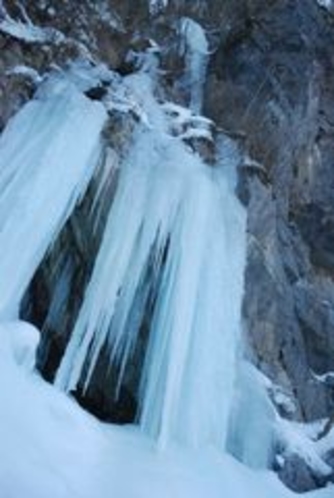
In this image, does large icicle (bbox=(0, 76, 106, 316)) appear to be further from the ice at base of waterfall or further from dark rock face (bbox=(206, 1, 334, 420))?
dark rock face (bbox=(206, 1, 334, 420))

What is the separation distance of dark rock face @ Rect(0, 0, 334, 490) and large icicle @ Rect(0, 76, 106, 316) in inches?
10.2

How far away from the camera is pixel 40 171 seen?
8227 millimetres

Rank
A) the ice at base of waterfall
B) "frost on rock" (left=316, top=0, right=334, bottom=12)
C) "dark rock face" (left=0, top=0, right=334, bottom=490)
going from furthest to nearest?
"frost on rock" (left=316, top=0, right=334, bottom=12), "dark rock face" (left=0, top=0, right=334, bottom=490), the ice at base of waterfall

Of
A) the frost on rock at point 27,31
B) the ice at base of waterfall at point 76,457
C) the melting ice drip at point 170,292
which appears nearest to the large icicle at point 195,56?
the melting ice drip at point 170,292

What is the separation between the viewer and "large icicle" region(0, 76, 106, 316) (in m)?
7.69

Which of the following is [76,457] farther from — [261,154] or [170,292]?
[261,154]

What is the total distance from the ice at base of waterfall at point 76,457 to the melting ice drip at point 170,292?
0.29m

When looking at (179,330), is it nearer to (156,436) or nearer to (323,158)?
(156,436)

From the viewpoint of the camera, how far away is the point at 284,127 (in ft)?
36.6

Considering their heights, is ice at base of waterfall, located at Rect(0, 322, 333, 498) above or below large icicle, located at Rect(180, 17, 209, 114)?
below

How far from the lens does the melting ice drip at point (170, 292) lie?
8.09m

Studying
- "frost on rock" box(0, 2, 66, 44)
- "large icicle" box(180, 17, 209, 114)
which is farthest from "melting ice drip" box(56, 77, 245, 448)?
"large icicle" box(180, 17, 209, 114)

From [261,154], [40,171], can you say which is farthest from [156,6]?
[40,171]

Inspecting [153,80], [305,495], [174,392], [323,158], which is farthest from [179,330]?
[323,158]
